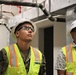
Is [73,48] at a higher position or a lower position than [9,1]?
lower

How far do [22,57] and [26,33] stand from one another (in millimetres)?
206

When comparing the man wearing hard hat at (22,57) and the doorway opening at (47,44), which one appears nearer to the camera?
the man wearing hard hat at (22,57)

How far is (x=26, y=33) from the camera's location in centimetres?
172

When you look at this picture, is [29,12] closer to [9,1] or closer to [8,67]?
[9,1]

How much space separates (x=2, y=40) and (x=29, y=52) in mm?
4232

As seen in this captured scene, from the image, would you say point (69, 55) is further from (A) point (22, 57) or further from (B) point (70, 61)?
(A) point (22, 57)

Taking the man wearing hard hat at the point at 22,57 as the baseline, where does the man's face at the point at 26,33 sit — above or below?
above

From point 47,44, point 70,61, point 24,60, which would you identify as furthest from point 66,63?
point 47,44

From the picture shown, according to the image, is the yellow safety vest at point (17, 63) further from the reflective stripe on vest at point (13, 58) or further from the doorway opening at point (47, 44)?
the doorway opening at point (47, 44)

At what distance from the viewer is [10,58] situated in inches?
66.4

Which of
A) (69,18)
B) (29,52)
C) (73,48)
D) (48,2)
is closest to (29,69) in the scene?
(29,52)

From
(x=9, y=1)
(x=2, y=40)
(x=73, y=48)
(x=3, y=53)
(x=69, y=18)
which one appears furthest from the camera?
(x=2, y=40)

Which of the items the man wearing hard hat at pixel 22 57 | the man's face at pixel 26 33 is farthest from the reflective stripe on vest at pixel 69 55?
the man's face at pixel 26 33

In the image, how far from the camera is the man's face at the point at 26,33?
1716 millimetres
